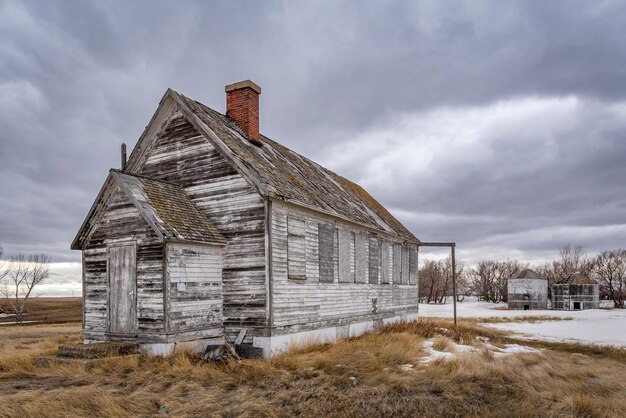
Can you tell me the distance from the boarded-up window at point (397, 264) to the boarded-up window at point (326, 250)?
5.64 m

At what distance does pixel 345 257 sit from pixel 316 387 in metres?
7.37

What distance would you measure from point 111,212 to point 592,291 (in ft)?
153

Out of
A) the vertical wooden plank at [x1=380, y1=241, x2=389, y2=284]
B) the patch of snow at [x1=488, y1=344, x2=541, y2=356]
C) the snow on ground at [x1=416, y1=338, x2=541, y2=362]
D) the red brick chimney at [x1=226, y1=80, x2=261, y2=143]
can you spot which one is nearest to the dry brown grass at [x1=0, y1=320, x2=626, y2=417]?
the snow on ground at [x1=416, y1=338, x2=541, y2=362]

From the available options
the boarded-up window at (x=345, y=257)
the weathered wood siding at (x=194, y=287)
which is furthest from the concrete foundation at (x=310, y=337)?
the boarded-up window at (x=345, y=257)

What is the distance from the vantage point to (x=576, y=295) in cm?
4659

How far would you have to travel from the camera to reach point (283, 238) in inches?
502

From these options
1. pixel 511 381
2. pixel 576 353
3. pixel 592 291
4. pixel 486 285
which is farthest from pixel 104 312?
pixel 486 285

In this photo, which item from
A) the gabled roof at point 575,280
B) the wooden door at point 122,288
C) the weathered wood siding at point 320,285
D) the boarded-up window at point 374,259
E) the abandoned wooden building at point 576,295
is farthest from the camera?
the gabled roof at point 575,280

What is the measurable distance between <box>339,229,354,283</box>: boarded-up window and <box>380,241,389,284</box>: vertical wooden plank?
280cm

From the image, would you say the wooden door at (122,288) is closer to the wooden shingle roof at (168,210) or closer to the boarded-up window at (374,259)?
the wooden shingle roof at (168,210)

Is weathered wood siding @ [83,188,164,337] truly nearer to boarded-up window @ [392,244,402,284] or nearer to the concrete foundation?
the concrete foundation

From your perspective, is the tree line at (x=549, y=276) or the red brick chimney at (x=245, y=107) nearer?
the red brick chimney at (x=245, y=107)

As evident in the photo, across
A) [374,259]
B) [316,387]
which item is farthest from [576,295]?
[316,387]

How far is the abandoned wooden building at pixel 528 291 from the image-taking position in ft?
158
